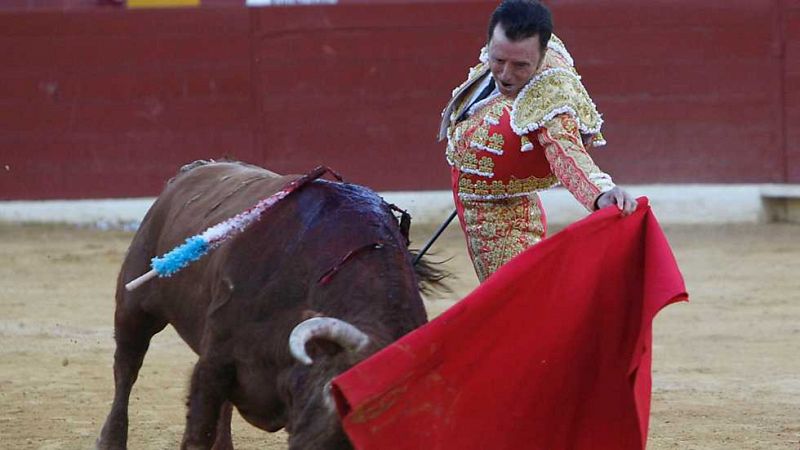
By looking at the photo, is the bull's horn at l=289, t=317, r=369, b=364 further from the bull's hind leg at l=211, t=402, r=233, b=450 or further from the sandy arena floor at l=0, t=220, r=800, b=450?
the bull's hind leg at l=211, t=402, r=233, b=450

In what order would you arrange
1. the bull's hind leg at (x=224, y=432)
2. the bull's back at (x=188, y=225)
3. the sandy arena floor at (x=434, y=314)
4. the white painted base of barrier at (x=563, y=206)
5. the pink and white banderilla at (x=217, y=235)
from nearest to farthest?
the pink and white banderilla at (x=217, y=235) → the bull's back at (x=188, y=225) → the bull's hind leg at (x=224, y=432) → the sandy arena floor at (x=434, y=314) → the white painted base of barrier at (x=563, y=206)

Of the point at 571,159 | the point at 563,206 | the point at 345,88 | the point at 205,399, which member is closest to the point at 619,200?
the point at 571,159

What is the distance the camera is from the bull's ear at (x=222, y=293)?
3.00 m

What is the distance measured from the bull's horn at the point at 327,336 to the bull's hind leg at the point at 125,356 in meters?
1.21

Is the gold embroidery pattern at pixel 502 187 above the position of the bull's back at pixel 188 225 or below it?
above

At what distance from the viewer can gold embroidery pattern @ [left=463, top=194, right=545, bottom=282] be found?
3.17 m

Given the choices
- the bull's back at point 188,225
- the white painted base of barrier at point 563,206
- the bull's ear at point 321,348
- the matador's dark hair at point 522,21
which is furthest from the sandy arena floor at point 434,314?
the matador's dark hair at point 522,21

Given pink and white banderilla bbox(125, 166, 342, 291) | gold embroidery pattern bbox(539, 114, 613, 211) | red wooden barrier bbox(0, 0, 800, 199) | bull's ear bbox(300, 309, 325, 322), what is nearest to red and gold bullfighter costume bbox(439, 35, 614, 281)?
gold embroidery pattern bbox(539, 114, 613, 211)

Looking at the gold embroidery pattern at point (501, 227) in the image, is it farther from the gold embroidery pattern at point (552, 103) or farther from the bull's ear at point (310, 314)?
the bull's ear at point (310, 314)

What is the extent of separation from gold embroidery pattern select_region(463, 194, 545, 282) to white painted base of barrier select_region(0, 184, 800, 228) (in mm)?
5361

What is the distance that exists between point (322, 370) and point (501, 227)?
0.75 m

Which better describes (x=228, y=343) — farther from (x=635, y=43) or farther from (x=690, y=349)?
(x=635, y=43)

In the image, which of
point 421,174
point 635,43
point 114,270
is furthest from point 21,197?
point 635,43

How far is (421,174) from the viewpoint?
8930mm
